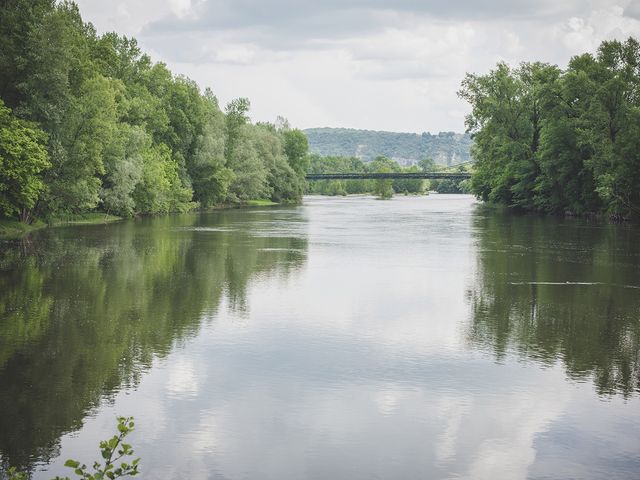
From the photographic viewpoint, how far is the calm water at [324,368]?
1162 cm

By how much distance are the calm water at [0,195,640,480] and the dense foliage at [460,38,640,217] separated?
107 feet

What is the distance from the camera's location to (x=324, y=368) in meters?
16.4

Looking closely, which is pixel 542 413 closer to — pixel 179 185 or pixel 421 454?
pixel 421 454

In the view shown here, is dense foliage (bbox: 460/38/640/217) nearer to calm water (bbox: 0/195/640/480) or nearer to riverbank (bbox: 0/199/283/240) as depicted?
calm water (bbox: 0/195/640/480)

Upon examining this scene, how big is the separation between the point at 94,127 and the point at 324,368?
133 feet

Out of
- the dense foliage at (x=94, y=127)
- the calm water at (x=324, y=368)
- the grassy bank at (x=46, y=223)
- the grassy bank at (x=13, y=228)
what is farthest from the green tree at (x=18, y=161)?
the calm water at (x=324, y=368)

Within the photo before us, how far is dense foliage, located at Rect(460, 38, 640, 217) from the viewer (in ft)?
211

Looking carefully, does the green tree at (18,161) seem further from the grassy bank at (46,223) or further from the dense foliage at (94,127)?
the grassy bank at (46,223)

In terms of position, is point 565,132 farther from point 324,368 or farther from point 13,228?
point 324,368

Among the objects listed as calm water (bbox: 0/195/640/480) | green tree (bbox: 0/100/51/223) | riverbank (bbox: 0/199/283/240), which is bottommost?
calm water (bbox: 0/195/640/480)

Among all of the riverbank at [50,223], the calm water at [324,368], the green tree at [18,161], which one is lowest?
the calm water at [324,368]

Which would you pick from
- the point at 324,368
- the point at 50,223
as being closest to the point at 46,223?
the point at 50,223

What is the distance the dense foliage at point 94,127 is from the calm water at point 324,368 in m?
14.3

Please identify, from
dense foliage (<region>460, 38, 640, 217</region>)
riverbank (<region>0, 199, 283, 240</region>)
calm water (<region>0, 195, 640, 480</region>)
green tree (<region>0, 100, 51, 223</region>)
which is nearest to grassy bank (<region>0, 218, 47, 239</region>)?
riverbank (<region>0, 199, 283, 240</region>)
